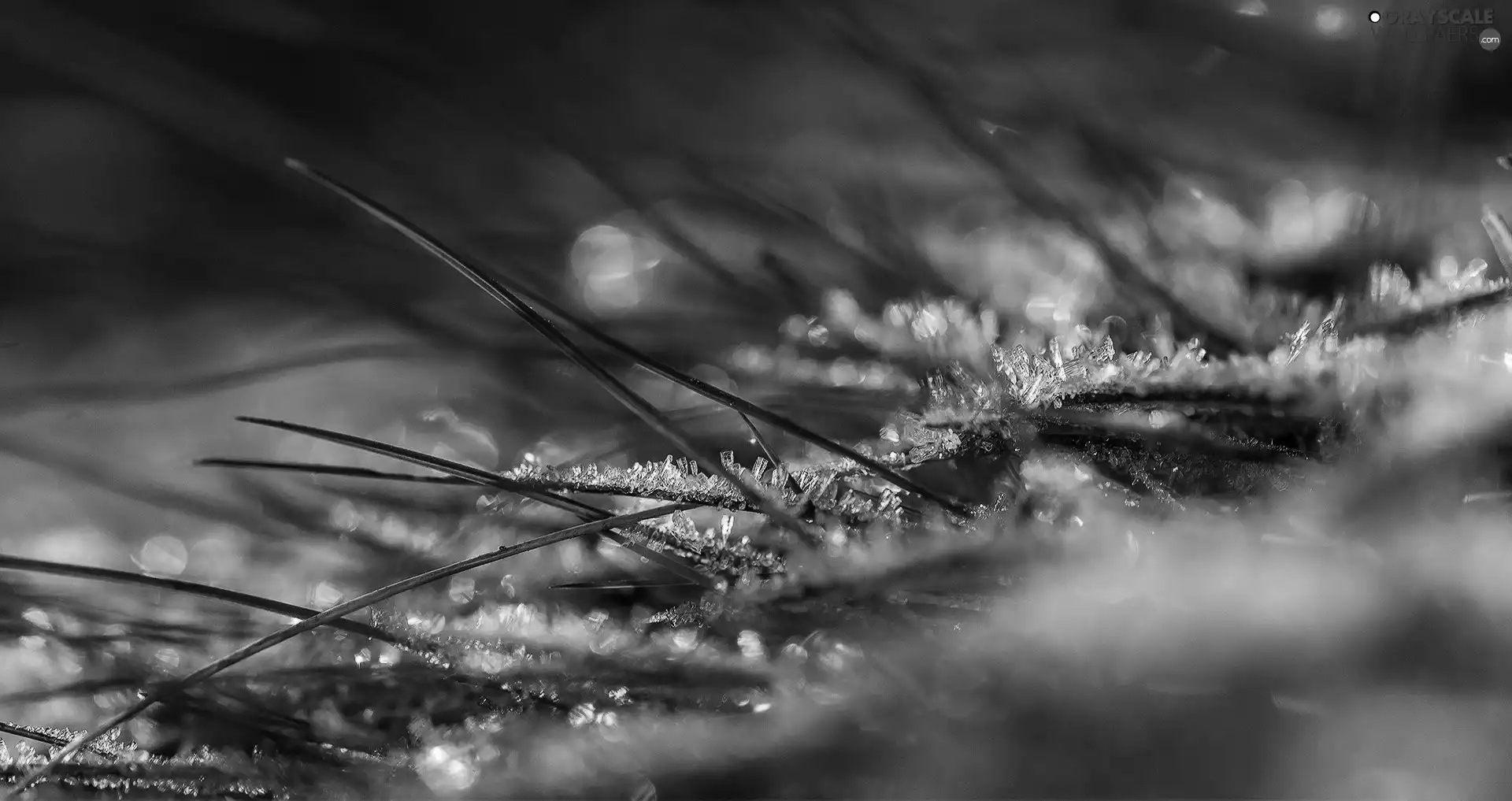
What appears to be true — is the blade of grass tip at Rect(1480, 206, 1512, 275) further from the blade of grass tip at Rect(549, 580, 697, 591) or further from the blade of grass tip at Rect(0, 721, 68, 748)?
the blade of grass tip at Rect(0, 721, 68, 748)

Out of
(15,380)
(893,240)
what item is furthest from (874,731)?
(15,380)

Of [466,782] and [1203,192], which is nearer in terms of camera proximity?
[466,782]

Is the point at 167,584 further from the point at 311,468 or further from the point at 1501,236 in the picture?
the point at 1501,236

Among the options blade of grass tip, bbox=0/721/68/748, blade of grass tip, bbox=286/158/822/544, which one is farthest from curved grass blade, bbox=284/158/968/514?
blade of grass tip, bbox=0/721/68/748

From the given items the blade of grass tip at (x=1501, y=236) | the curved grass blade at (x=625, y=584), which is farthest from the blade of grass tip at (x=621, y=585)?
the blade of grass tip at (x=1501, y=236)

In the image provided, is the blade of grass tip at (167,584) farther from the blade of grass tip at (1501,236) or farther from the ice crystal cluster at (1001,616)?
the blade of grass tip at (1501,236)

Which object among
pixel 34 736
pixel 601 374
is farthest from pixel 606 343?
pixel 34 736

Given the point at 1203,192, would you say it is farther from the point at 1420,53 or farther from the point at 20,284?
the point at 20,284
